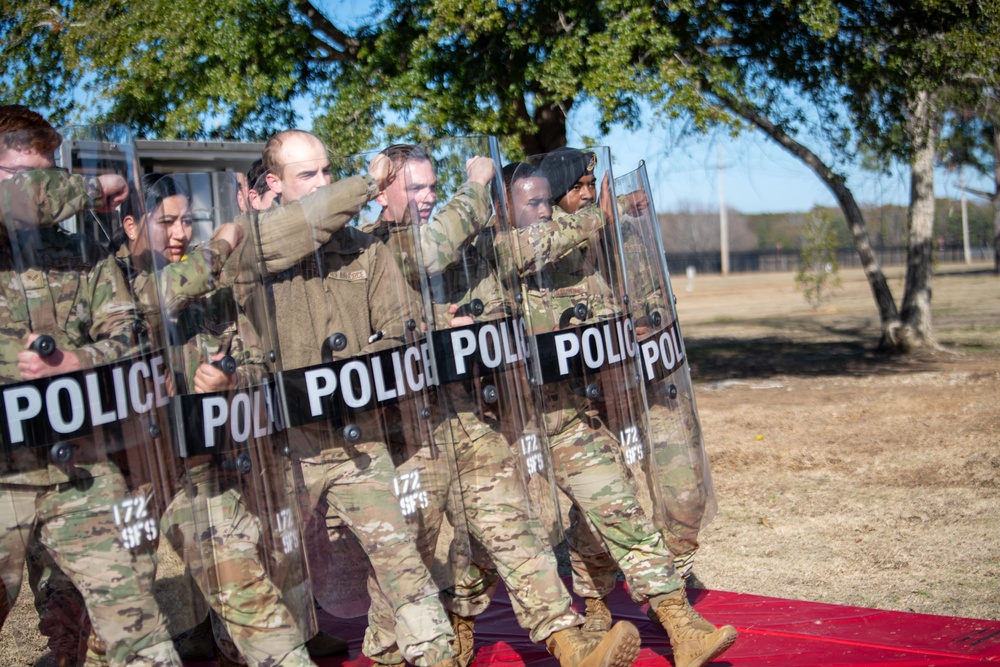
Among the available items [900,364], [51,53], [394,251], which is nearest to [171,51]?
[51,53]

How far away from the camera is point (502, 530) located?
3.40 m

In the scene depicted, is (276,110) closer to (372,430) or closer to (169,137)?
(169,137)

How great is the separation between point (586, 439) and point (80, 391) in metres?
1.84

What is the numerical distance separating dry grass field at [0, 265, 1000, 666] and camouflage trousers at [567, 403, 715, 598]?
3.71 feet

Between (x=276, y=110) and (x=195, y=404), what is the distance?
7.04m

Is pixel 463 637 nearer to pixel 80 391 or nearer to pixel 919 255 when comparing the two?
pixel 80 391

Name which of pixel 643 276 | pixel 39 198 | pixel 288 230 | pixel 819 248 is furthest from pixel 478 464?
pixel 819 248

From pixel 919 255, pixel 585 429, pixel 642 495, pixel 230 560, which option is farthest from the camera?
pixel 919 255

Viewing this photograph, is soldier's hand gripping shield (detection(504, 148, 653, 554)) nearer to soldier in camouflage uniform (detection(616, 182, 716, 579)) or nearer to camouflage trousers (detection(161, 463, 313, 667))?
soldier in camouflage uniform (detection(616, 182, 716, 579))

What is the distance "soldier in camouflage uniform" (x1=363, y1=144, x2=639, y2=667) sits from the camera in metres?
A: 3.36

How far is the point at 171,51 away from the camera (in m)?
8.55

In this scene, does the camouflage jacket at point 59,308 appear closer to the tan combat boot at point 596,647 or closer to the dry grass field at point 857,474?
the tan combat boot at point 596,647

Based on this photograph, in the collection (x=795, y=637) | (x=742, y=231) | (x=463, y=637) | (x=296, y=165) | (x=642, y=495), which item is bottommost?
(x=795, y=637)

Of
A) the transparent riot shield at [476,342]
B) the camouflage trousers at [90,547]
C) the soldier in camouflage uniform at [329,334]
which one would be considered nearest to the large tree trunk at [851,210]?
the transparent riot shield at [476,342]
